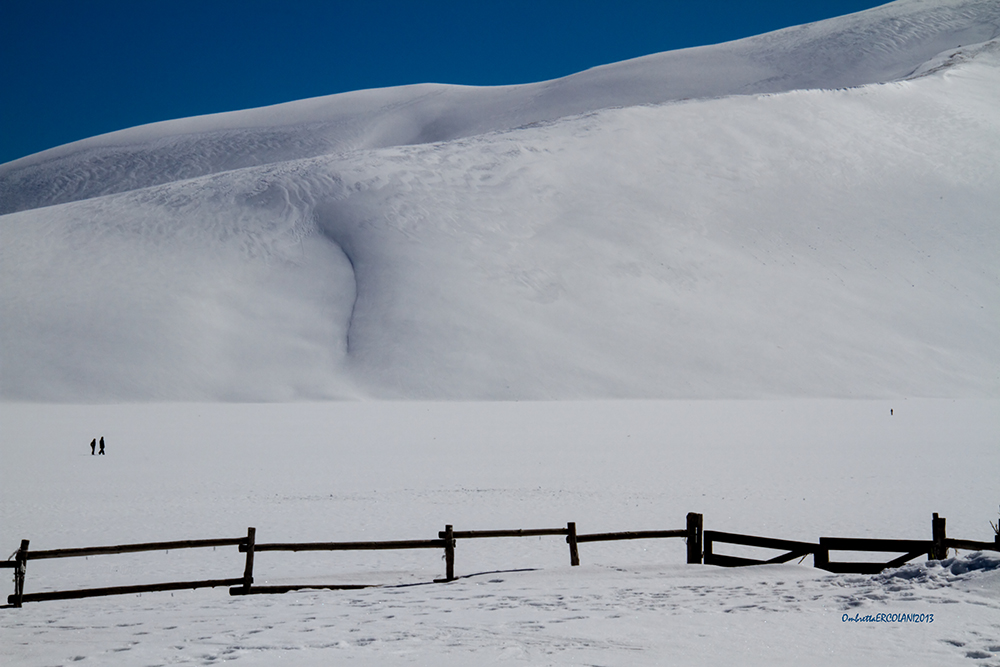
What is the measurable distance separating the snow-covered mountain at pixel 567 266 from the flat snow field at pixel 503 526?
61.5 feet

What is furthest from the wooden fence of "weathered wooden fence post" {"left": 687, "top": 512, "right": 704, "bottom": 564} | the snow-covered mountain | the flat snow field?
the snow-covered mountain

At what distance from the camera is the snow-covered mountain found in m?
56.7

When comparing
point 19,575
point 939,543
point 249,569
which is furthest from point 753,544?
point 19,575

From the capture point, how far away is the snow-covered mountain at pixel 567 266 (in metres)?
56.7

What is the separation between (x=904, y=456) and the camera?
25672mm

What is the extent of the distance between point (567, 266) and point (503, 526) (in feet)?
167

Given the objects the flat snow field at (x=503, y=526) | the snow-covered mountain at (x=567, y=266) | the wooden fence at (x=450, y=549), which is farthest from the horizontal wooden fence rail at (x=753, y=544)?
the snow-covered mountain at (x=567, y=266)

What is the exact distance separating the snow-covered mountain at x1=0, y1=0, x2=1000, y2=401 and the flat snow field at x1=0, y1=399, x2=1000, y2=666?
738 inches

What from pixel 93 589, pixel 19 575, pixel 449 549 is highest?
pixel 449 549

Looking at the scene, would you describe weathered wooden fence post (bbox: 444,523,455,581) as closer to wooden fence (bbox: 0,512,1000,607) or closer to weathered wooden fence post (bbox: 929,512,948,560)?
wooden fence (bbox: 0,512,1000,607)

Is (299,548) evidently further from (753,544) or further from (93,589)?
(753,544)

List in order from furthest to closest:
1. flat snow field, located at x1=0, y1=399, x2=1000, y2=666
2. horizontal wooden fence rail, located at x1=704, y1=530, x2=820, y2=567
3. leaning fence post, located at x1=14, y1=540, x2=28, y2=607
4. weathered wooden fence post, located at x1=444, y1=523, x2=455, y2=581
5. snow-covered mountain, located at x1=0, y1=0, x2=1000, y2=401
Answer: snow-covered mountain, located at x1=0, y1=0, x2=1000, y2=401
weathered wooden fence post, located at x1=444, y1=523, x2=455, y2=581
horizontal wooden fence rail, located at x1=704, y1=530, x2=820, y2=567
leaning fence post, located at x1=14, y1=540, x2=28, y2=607
flat snow field, located at x1=0, y1=399, x2=1000, y2=666

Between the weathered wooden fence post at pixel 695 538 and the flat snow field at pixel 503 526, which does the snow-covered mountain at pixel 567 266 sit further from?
the weathered wooden fence post at pixel 695 538

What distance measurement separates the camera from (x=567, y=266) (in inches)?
2581
